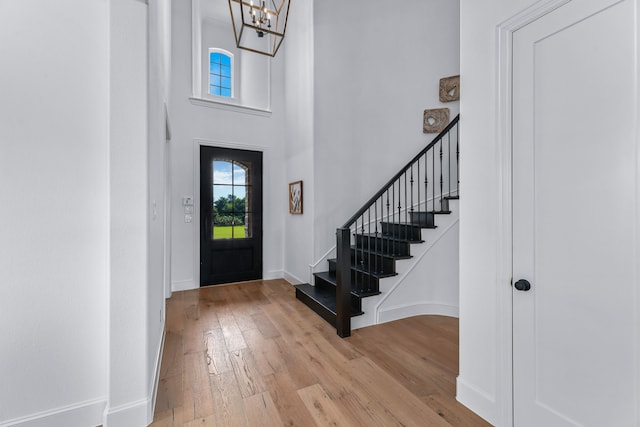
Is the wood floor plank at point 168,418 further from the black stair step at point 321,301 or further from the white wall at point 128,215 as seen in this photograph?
the black stair step at point 321,301

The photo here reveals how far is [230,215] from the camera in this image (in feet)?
15.0

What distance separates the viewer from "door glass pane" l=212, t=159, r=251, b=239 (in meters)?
4.46

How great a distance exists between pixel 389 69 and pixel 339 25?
995 mm

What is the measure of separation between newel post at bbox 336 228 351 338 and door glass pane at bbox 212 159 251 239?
7.97ft

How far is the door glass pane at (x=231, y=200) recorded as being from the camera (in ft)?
14.6

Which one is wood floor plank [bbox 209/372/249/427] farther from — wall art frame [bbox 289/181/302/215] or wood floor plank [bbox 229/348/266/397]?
wall art frame [bbox 289/181/302/215]

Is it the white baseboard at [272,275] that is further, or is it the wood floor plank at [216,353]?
the white baseboard at [272,275]

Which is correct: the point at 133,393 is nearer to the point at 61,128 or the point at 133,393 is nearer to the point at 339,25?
the point at 61,128

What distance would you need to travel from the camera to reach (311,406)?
173 centimetres

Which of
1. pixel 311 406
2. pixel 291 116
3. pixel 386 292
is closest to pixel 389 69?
pixel 291 116

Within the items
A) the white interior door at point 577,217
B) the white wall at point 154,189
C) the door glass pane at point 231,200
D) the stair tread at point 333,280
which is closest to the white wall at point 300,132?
the stair tread at point 333,280

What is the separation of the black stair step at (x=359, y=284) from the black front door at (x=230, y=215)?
5.02 ft

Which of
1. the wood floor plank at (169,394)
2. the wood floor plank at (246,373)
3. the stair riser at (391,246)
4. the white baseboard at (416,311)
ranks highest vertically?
the stair riser at (391,246)

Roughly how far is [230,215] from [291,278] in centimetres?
147
